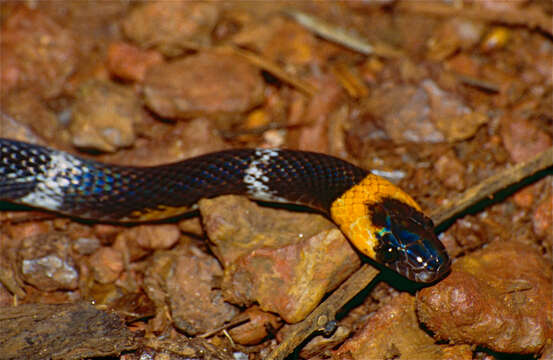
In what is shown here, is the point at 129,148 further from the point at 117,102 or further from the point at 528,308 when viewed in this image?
the point at 528,308

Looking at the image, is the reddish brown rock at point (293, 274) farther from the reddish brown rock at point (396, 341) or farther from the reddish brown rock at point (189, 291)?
the reddish brown rock at point (396, 341)

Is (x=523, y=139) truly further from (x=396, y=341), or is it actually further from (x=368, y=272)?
(x=396, y=341)

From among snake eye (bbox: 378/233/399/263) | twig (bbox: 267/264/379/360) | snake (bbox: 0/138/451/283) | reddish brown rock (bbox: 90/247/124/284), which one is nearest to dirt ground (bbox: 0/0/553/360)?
reddish brown rock (bbox: 90/247/124/284)

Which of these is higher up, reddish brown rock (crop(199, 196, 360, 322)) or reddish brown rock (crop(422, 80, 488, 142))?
reddish brown rock (crop(422, 80, 488, 142))

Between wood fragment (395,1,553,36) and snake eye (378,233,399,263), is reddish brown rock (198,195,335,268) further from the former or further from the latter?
wood fragment (395,1,553,36)

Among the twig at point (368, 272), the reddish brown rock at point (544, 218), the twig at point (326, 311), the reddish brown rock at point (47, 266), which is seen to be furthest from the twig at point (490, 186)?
the reddish brown rock at point (47, 266)

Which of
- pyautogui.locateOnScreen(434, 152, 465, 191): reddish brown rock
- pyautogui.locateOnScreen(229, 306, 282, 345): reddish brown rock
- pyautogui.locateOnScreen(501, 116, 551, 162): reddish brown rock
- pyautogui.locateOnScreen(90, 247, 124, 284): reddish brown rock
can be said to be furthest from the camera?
pyautogui.locateOnScreen(501, 116, 551, 162): reddish brown rock
